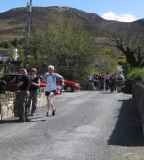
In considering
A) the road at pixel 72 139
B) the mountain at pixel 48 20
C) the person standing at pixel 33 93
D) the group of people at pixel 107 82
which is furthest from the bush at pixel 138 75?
the mountain at pixel 48 20

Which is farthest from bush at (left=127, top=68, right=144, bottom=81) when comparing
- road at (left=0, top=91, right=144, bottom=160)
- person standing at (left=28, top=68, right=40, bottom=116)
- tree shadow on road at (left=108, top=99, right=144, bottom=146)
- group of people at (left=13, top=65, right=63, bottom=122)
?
road at (left=0, top=91, right=144, bottom=160)

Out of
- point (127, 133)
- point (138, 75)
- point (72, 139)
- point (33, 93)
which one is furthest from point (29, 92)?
point (138, 75)

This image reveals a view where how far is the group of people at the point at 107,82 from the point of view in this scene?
52469 mm

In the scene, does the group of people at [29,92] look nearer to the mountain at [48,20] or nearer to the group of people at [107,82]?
the group of people at [107,82]

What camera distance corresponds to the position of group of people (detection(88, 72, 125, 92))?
52.5 meters

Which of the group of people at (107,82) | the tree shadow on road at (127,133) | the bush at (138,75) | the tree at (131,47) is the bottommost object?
the group of people at (107,82)

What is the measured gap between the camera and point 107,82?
57031 millimetres

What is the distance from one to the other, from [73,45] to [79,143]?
51512 mm

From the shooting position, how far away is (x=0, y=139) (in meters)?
14.2

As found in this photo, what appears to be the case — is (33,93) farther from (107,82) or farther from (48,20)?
(48,20)

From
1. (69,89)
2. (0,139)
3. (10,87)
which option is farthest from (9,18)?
(0,139)

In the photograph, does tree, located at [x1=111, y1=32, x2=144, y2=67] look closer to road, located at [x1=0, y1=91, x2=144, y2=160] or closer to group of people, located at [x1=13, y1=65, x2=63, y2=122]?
group of people, located at [x1=13, y1=65, x2=63, y2=122]

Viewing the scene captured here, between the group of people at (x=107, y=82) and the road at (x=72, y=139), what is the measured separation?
103 ft

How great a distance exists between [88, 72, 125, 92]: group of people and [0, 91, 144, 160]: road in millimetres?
31521
